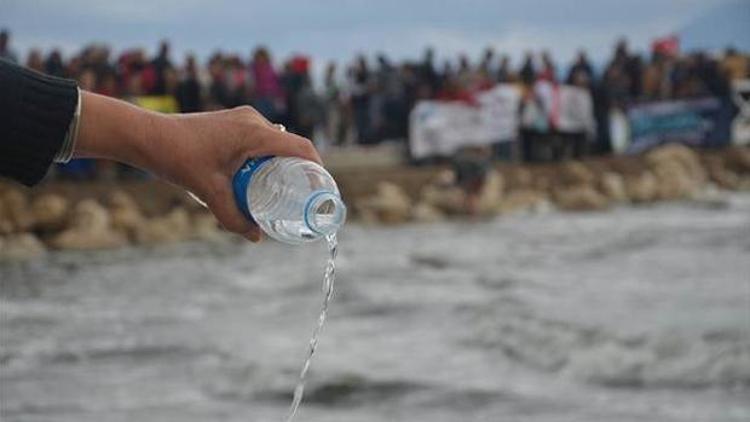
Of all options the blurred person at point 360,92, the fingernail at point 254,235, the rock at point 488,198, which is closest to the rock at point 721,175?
the rock at point 488,198

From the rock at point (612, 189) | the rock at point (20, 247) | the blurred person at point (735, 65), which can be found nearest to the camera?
the rock at point (20, 247)

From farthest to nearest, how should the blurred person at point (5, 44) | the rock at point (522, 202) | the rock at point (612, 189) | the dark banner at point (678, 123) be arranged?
1. the dark banner at point (678, 123)
2. the rock at point (612, 189)
3. the rock at point (522, 202)
4. the blurred person at point (5, 44)

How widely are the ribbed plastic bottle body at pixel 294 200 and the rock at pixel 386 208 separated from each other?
58.3ft

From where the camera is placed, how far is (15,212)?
1788cm

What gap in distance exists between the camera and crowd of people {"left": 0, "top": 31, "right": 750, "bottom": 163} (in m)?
17.1

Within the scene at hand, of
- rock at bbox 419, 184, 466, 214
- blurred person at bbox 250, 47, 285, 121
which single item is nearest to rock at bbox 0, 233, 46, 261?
blurred person at bbox 250, 47, 285, 121

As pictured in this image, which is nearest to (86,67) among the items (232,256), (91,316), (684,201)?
(232,256)

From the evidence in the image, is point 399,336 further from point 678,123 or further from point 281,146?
point 678,123

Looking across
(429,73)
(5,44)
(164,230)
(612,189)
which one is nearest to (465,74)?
(429,73)

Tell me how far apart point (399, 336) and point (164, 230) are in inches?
396

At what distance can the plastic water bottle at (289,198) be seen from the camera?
1.82 m

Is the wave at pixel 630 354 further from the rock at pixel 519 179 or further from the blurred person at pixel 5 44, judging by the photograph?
the rock at pixel 519 179

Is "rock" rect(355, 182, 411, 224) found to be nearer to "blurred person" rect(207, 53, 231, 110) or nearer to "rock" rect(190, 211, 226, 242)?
"rock" rect(190, 211, 226, 242)

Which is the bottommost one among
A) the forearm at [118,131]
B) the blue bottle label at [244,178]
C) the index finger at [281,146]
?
the blue bottle label at [244,178]
